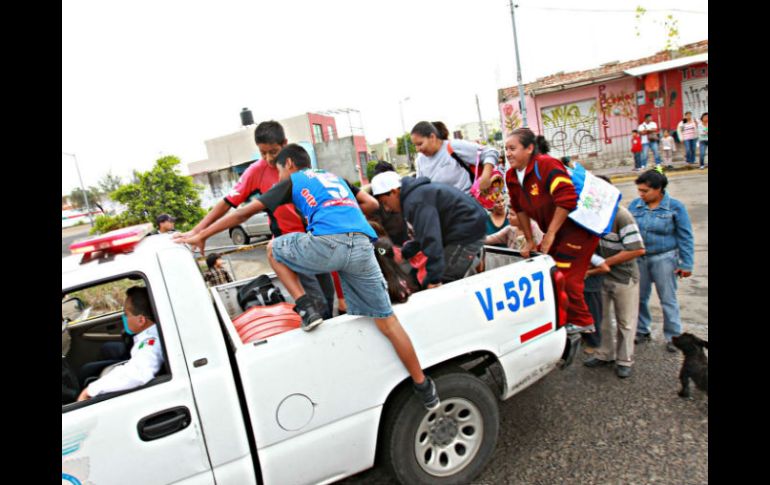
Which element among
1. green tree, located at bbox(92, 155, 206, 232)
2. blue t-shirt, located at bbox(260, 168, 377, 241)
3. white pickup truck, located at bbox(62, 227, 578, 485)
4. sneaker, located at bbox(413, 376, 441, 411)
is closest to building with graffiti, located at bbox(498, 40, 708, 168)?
green tree, located at bbox(92, 155, 206, 232)

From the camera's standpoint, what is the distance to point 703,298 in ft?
16.1

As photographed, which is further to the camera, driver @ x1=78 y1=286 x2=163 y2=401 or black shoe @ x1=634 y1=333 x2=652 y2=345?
black shoe @ x1=634 y1=333 x2=652 y2=345

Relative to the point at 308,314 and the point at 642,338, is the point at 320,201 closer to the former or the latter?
the point at 308,314

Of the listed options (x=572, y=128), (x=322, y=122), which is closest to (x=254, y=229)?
(x=572, y=128)

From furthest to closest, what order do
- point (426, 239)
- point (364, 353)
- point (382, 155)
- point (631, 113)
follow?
point (382, 155) → point (631, 113) → point (426, 239) → point (364, 353)

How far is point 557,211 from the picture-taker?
3332mm

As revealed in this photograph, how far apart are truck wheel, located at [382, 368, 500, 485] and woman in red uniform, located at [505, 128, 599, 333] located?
1.20 m

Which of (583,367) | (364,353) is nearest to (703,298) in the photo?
(583,367)

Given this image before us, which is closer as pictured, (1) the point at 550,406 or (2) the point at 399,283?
(2) the point at 399,283

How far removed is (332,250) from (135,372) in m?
1.09

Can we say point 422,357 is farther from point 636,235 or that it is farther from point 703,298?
point 703,298

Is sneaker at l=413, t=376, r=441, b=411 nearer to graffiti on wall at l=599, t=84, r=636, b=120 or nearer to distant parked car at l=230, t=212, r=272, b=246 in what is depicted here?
distant parked car at l=230, t=212, r=272, b=246

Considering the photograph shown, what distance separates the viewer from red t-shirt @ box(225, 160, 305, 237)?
3.51 metres
